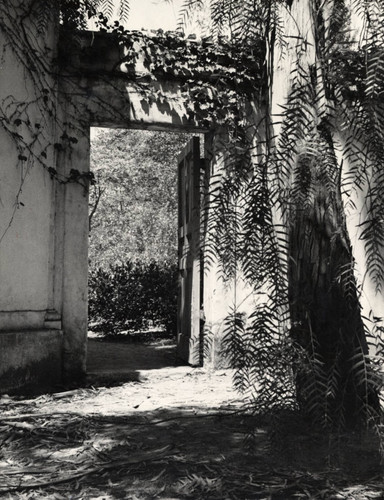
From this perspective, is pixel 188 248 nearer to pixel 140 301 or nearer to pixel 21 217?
pixel 21 217

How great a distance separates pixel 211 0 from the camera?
2.80m

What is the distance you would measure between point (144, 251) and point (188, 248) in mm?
13874

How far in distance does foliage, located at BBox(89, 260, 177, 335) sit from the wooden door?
3057mm

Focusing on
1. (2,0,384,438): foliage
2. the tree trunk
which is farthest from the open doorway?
the tree trunk

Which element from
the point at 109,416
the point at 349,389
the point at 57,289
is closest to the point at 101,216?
the point at 57,289

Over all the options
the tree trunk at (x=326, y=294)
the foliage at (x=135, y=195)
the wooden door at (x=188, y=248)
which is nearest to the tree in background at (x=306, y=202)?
the tree trunk at (x=326, y=294)

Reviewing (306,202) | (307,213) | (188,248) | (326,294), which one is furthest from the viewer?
(188,248)

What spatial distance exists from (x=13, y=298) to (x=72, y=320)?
0.76 meters

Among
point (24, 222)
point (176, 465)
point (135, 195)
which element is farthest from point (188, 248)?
point (135, 195)

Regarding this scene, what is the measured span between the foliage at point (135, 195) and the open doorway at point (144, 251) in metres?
0.03

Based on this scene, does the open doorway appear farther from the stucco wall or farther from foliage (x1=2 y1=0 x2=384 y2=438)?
the stucco wall

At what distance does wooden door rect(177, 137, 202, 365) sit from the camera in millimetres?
7074

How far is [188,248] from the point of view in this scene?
679cm

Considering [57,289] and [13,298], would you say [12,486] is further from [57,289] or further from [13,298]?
[57,289]
